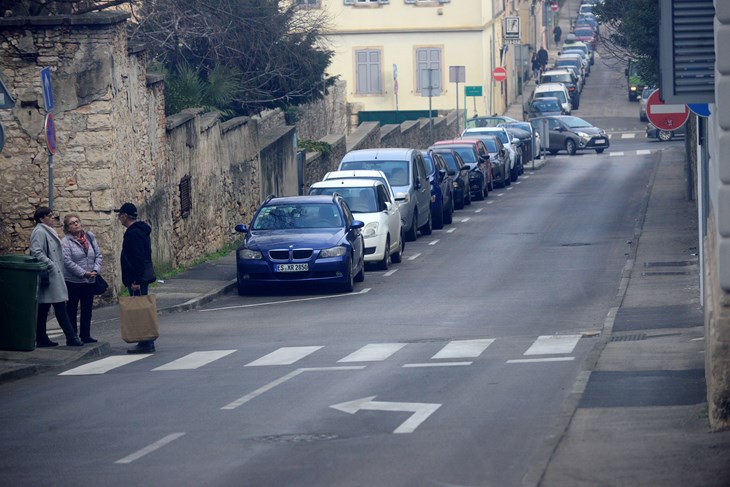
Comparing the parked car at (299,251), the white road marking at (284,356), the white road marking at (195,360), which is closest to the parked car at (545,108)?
the parked car at (299,251)

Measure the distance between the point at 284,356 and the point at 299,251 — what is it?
7.22m

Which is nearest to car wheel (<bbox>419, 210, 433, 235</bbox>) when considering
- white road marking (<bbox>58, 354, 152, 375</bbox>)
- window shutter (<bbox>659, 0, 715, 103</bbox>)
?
white road marking (<bbox>58, 354, 152, 375</bbox>)

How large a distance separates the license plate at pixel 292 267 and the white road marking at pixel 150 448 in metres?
12.1

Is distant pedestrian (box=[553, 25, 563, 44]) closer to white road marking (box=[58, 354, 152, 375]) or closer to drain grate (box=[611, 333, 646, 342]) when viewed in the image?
drain grate (box=[611, 333, 646, 342])

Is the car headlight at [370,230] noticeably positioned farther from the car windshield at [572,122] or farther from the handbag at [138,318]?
the car windshield at [572,122]

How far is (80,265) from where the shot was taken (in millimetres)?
17859

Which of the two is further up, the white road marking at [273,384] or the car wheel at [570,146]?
the white road marking at [273,384]

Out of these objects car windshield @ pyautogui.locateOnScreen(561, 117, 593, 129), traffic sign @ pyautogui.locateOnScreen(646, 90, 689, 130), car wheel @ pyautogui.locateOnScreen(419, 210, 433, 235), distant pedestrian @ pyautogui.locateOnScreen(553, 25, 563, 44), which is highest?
distant pedestrian @ pyautogui.locateOnScreen(553, 25, 563, 44)

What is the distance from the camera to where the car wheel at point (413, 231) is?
108 feet

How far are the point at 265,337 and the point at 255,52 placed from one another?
19.4m

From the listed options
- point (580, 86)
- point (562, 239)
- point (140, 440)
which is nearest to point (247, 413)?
point (140, 440)

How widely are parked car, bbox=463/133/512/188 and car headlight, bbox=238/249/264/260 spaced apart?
961 inches

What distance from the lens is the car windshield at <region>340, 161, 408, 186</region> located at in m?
33.1

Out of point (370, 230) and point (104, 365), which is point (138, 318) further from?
point (370, 230)
